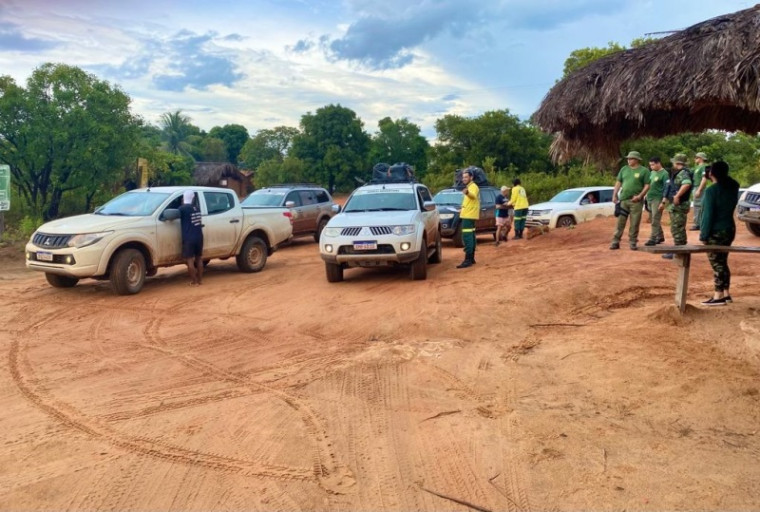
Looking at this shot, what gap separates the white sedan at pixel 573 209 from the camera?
60.5 ft

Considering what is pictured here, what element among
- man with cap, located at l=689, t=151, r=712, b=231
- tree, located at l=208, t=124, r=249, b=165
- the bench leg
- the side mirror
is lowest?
the bench leg

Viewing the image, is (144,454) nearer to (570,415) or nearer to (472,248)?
(570,415)

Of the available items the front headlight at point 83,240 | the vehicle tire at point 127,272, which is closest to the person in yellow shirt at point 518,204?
the vehicle tire at point 127,272

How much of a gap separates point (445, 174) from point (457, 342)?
2915 centimetres

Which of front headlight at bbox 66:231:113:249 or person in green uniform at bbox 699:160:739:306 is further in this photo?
front headlight at bbox 66:231:113:249

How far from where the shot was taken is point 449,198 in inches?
660

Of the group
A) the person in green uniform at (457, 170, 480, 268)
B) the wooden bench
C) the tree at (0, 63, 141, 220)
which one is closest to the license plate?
the person in green uniform at (457, 170, 480, 268)

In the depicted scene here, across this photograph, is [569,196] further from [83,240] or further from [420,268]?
[83,240]

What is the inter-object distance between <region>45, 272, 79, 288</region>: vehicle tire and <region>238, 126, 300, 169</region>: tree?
171 feet

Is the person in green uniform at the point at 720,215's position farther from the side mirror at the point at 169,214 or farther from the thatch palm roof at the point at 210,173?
the thatch palm roof at the point at 210,173

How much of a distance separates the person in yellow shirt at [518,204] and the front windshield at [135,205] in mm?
8963

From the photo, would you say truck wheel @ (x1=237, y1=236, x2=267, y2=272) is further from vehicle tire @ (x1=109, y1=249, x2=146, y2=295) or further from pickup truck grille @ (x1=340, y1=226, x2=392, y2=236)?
pickup truck grille @ (x1=340, y1=226, x2=392, y2=236)

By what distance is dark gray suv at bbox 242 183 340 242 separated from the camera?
1619 centimetres

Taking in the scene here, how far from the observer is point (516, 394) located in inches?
199
